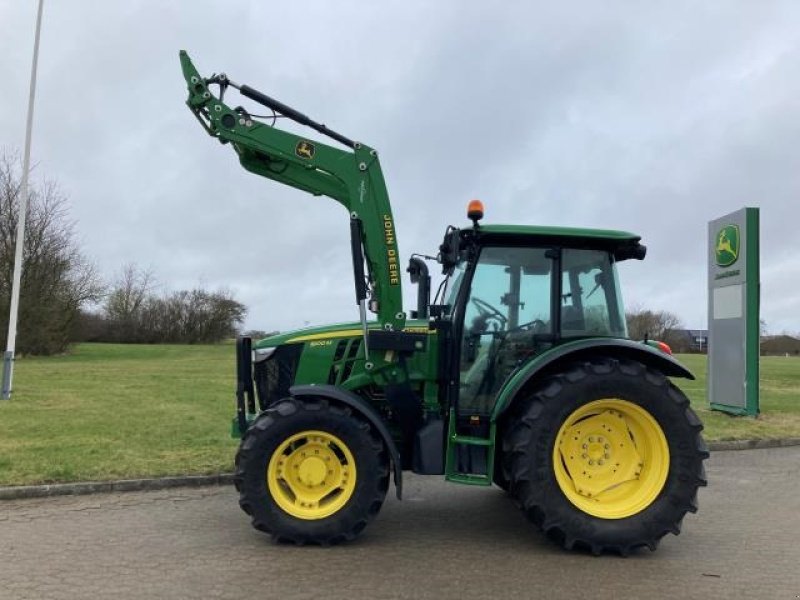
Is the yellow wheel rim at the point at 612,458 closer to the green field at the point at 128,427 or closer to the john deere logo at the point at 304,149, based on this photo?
the john deere logo at the point at 304,149

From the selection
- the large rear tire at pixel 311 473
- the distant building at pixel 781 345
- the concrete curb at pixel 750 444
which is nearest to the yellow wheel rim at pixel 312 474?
the large rear tire at pixel 311 473

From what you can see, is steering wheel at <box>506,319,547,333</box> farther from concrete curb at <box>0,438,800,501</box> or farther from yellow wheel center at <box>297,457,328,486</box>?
concrete curb at <box>0,438,800,501</box>

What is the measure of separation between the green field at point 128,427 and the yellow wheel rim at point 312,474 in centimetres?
267

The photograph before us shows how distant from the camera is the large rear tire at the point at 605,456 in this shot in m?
4.82

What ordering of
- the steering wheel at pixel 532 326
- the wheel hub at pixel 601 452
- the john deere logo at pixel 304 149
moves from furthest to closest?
the john deere logo at pixel 304 149 → the steering wheel at pixel 532 326 → the wheel hub at pixel 601 452

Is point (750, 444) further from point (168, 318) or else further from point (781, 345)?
point (781, 345)

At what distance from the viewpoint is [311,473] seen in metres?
5.02

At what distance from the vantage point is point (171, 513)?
19.5ft

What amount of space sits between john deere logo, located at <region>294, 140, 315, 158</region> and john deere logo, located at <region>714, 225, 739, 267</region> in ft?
34.0

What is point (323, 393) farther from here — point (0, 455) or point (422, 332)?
point (0, 455)

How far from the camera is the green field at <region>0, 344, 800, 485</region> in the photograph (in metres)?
7.34

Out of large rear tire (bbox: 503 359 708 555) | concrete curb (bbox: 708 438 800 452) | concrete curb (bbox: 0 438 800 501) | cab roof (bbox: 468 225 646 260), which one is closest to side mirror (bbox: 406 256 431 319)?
cab roof (bbox: 468 225 646 260)

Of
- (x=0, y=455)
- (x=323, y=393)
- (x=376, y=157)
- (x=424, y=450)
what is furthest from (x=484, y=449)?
(x=0, y=455)

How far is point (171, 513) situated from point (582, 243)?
13.7 ft
